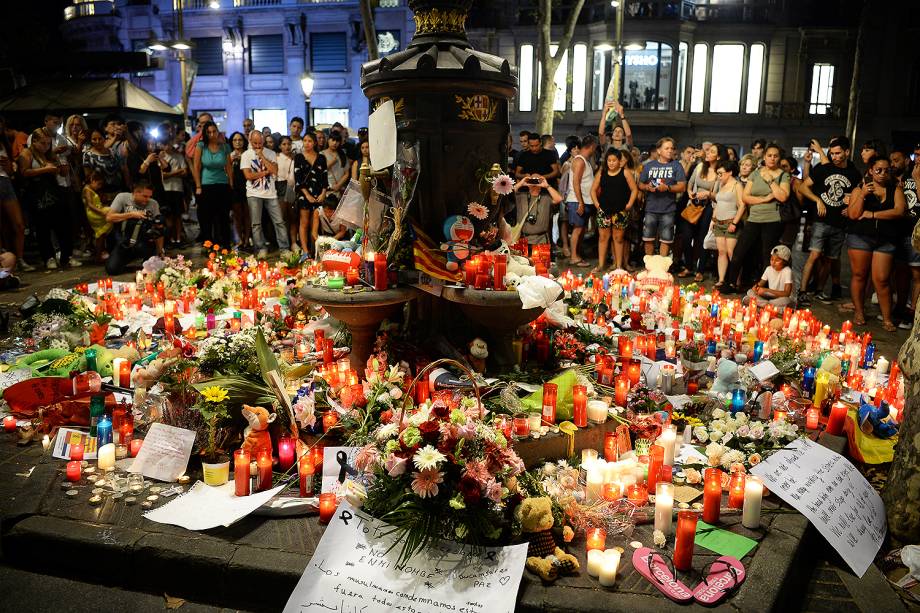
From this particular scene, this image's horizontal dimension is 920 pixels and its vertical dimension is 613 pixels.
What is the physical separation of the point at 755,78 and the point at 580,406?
95.8 feet

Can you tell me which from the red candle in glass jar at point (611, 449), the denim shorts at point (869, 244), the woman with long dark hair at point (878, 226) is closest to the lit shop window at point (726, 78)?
the woman with long dark hair at point (878, 226)

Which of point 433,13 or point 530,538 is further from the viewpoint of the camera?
point 433,13

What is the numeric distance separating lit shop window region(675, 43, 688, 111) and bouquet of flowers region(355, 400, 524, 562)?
28.3 meters

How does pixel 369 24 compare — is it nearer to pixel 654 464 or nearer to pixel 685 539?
pixel 654 464

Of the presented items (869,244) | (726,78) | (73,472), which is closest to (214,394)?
(73,472)

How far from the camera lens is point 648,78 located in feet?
94.1

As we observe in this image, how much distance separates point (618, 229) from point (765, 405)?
630cm

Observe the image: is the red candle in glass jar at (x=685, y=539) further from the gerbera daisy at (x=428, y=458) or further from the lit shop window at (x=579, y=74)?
the lit shop window at (x=579, y=74)

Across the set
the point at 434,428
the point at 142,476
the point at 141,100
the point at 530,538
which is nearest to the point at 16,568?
the point at 142,476

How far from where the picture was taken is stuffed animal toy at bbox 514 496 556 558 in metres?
3.38

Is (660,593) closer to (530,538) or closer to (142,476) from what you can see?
(530,538)

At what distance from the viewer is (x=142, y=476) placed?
167 inches

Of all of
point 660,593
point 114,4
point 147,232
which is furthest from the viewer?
point 114,4

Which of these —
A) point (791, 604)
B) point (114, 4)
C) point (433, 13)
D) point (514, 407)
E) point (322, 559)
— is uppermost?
point (114, 4)
